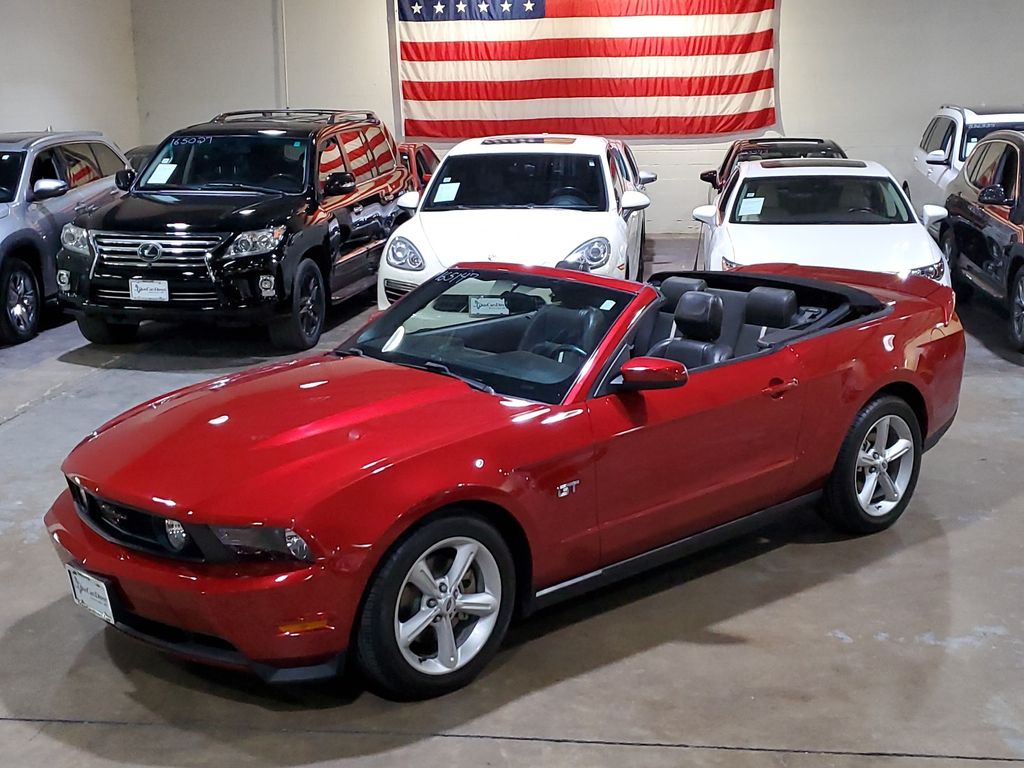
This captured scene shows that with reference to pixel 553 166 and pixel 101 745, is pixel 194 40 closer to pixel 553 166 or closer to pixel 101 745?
pixel 553 166

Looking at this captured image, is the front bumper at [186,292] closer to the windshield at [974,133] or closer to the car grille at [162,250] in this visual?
the car grille at [162,250]

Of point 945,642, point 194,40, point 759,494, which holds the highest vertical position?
point 194,40

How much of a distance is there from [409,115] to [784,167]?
7.80 metres

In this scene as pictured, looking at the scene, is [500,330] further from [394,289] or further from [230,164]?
[230,164]

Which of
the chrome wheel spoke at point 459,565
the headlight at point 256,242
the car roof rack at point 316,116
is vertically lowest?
the chrome wheel spoke at point 459,565

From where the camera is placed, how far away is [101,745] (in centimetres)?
362

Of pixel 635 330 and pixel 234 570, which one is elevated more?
pixel 635 330

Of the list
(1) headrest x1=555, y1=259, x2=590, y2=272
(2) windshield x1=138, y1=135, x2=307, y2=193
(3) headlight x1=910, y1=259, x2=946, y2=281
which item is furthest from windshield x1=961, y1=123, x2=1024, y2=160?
(2) windshield x1=138, y1=135, x2=307, y2=193

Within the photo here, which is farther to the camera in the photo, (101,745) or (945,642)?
(945,642)

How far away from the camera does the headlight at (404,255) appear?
8500mm

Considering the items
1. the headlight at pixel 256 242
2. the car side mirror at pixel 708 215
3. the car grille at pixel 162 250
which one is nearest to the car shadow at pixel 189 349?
the car grille at pixel 162 250

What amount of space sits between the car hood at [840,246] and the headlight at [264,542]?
212 inches

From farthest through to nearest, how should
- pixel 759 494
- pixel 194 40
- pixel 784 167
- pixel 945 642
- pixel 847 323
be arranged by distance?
pixel 194 40
pixel 784 167
pixel 847 323
pixel 759 494
pixel 945 642

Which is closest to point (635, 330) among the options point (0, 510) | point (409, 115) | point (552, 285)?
point (552, 285)
